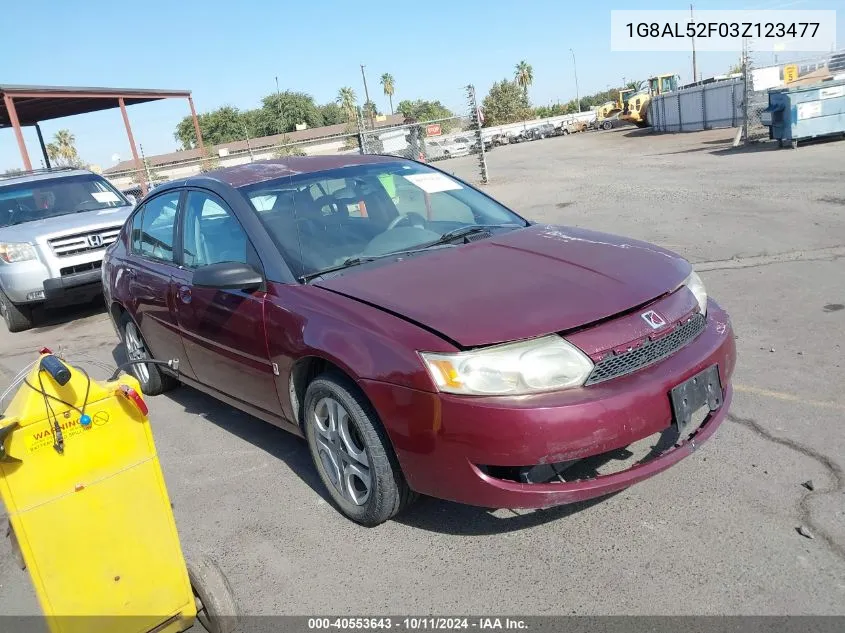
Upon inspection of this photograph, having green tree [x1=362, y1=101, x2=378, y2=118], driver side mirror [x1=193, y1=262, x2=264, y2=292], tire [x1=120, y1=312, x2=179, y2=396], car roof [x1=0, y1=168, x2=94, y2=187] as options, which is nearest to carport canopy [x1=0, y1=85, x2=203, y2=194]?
car roof [x1=0, y1=168, x2=94, y2=187]

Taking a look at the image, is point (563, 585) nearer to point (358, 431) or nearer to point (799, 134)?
point (358, 431)

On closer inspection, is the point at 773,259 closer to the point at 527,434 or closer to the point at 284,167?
the point at 284,167

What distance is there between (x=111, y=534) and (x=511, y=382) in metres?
1.50

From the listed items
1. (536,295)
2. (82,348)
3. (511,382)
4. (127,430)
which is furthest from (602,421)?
(82,348)

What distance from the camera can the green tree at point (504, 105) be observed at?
69250 millimetres

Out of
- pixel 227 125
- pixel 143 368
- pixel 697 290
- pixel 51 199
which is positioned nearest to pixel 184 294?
pixel 143 368

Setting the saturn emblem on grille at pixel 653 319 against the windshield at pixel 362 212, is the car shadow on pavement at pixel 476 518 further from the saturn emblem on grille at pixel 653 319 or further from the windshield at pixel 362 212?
the windshield at pixel 362 212

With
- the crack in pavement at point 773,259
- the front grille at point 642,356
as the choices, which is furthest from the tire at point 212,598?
the crack in pavement at point 773,259

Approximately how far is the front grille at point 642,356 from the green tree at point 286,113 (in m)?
77.6

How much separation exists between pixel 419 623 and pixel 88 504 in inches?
49.2

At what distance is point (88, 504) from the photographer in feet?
7.63

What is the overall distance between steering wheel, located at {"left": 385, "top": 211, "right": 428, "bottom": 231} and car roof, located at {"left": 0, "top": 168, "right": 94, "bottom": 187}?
314 inches

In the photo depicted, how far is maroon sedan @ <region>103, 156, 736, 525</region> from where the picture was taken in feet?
8.68

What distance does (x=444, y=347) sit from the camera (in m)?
2.66
